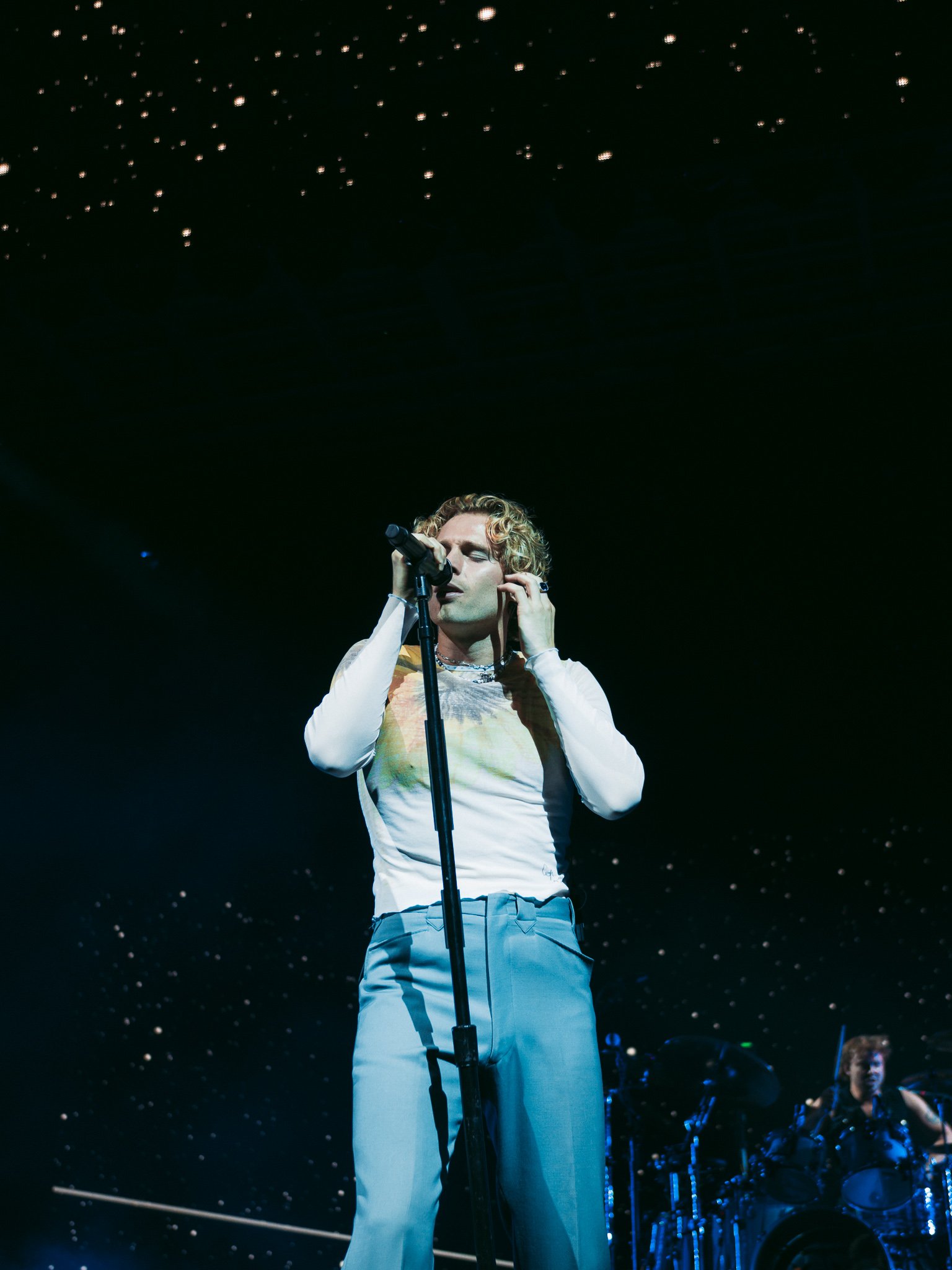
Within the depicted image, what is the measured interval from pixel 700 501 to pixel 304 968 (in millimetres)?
2735

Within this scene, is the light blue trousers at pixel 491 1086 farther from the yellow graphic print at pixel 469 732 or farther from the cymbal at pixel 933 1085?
the cymbal at pixel 933 1085

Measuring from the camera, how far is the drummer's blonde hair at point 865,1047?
15.0 feet

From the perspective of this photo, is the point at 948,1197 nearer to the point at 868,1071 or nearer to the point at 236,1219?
the point at 868,1071

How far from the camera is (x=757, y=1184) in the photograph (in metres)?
4.02

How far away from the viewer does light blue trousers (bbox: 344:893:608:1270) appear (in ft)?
5.28

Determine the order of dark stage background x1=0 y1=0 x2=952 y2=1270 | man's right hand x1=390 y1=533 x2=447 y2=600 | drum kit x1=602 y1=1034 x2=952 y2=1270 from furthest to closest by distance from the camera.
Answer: dark stage background x1=0 y1=0 x2=952 y2=1270 < drum kit x1=602 y1=1034 x2=952 y2=1270 < man's right hand x1=390 y1=533 x2=447 y2=600

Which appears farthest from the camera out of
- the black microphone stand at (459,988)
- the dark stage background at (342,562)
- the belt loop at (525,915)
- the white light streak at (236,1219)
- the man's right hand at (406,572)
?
the white light streak at (236,1219)

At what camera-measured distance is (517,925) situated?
182 centimetres

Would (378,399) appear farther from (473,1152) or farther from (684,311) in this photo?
(473,1152)

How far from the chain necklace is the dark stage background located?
196 centimetres

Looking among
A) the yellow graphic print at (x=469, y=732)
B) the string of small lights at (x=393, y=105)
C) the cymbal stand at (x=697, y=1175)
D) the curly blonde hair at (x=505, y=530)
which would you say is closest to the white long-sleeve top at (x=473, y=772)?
the yellow graphic print at (x=469, y=732)

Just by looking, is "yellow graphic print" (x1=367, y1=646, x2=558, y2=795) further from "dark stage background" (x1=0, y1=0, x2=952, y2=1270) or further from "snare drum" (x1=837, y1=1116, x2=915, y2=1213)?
"snare drum" (x1=837, y1=1116, x2=915, y2=1213)

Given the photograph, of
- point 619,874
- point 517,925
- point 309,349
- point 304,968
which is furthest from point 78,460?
point 517,925

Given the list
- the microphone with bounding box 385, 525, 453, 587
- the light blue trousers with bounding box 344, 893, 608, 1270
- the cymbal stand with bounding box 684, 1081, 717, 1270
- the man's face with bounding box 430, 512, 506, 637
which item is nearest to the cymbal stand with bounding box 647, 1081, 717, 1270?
the cymbal stand with bounding box 684, 1081, 717, 1270
